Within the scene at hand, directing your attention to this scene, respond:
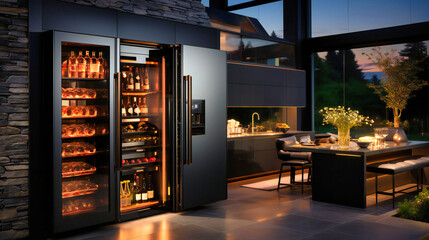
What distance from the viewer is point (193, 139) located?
5434 mm

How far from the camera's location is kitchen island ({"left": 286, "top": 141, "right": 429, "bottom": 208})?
18.7 feet

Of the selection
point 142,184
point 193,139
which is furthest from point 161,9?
point 142,184

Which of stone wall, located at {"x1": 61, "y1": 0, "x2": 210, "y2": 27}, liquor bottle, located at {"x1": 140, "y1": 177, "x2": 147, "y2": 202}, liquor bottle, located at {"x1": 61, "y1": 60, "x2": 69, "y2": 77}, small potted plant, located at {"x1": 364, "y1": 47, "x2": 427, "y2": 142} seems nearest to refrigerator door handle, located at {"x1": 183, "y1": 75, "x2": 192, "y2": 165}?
liquor bottle, located at {"x1": 140, "y1": 177, "x2": 147, "y2": 202}

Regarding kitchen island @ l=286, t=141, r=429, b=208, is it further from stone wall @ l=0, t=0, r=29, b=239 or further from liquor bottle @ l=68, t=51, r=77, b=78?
stone wall @ l=0, t=0, r=29, b=239

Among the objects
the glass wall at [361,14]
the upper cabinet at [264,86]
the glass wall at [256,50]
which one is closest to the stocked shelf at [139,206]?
the upper cabinet at [264,86]

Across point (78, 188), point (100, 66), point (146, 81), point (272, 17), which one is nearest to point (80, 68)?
point (100, 66)

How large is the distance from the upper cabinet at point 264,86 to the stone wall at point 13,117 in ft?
14.1

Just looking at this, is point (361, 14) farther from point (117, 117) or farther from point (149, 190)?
point (117, 117)

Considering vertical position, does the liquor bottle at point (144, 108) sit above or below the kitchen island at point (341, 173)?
above

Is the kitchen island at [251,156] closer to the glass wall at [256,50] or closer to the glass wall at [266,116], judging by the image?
the glass wall at [266,116]

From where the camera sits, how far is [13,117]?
4141mm

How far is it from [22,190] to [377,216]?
4279mm

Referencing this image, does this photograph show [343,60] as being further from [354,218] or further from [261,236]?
[261,236]

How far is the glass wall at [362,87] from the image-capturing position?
813 cm
